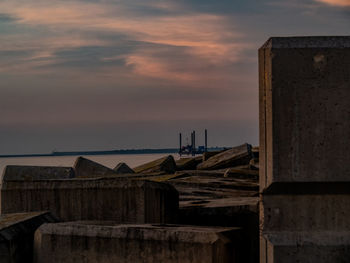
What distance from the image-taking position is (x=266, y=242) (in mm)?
4125

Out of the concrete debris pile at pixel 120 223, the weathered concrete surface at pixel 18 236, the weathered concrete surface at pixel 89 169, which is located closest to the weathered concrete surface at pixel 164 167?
the weathered concrete surface at pixel 89 169

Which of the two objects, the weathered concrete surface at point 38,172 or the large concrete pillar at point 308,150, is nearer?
the large concrete pillar at point 308,150

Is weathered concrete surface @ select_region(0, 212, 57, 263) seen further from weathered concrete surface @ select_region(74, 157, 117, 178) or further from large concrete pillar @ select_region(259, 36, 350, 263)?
weathered concrete surface @ select_region(74, 157, 117, 178)

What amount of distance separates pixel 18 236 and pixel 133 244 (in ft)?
4.08

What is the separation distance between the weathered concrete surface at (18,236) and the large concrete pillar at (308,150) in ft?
7.63

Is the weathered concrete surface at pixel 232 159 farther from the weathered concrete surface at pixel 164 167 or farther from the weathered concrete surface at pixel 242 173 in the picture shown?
the weathered concrete surface at pixel 242 173

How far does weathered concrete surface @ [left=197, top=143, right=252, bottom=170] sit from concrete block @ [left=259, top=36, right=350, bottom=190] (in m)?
8.11

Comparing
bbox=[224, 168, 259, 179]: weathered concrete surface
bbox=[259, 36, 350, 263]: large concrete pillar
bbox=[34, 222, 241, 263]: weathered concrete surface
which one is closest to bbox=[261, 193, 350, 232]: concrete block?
bbox=[259, 36, 350, 263]: large concrete pillar

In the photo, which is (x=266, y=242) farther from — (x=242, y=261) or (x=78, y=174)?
(x=78, y=174)

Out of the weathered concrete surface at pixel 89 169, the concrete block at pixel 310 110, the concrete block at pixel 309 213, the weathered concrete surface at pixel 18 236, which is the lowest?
the weathered concrete surface at pixel 18 236

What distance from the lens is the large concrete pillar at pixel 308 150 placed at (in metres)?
4.02

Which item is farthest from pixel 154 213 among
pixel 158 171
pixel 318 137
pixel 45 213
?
pixel 158 171

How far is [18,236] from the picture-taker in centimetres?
554

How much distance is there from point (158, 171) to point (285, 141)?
29.9 feet
